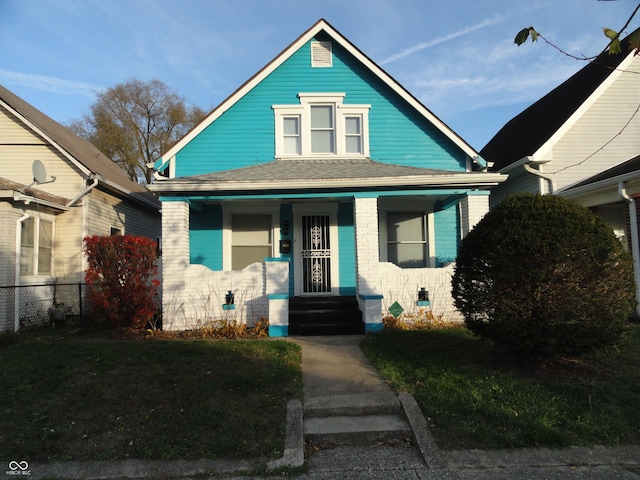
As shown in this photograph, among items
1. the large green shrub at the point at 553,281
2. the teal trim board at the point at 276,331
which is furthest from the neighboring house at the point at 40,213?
the large green shrub at the point at 553,281

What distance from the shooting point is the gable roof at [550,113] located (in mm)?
11109

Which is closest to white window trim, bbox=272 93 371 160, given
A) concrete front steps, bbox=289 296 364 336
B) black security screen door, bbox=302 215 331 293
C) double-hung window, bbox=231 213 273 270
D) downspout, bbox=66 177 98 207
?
black security screen door, bbox=302 215 331 293

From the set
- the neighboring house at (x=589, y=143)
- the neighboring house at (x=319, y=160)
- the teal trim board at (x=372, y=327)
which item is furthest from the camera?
the neighboring house at (x=589, y=143)

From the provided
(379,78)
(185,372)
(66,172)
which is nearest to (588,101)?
(379,78)

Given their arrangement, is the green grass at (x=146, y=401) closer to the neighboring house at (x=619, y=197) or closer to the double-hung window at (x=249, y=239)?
the double-hung window at (x=249, y=239)

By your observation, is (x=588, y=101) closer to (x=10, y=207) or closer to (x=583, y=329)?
(x=583, y=329)

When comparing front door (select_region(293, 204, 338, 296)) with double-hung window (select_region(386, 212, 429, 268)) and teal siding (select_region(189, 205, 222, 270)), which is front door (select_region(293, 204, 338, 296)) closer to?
double-hung window (select_region(386, 212, 429, 268))

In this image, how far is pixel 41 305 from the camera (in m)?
9.95

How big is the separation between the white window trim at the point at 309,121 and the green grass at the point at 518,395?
5.80 metres

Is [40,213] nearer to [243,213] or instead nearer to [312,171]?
[243,213]

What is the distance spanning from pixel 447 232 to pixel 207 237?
6223mm

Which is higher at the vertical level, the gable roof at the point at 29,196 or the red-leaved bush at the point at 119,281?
the gable roof at the point at 29,196

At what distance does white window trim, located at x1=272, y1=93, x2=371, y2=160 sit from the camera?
1050cm

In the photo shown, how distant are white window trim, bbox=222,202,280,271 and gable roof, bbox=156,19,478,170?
2.05 meters
